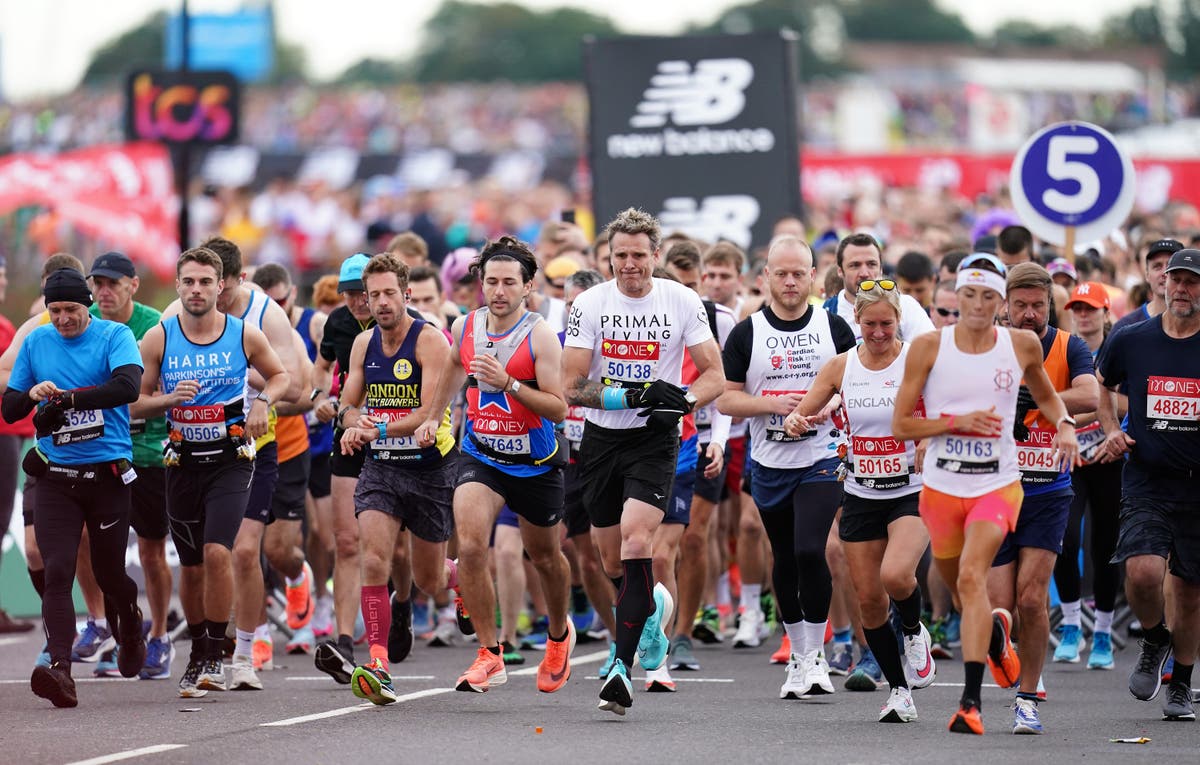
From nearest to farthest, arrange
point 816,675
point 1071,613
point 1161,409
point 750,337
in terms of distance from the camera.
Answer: point 1161,409, point 816,675, point 750,337, point 1071,613

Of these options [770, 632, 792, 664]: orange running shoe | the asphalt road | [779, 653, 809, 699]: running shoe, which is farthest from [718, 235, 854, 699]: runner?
[770, 632, 792, 664]: orange running shoe

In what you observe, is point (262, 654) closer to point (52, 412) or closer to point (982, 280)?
point (52, 412)

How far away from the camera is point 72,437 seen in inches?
440

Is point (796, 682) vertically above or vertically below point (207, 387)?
below

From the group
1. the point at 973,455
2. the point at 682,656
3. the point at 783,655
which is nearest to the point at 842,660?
the point at 783,655

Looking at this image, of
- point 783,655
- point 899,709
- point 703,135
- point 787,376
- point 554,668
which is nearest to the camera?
point 899,709

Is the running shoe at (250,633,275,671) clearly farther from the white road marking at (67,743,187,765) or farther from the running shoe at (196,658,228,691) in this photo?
the white road marking at (67,743,187,765)

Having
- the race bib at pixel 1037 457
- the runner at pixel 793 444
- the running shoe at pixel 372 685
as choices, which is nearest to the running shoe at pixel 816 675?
the runner at pixel 793 444

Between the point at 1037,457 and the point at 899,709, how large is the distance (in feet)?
4.82

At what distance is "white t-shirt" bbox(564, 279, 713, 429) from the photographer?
1059 centimetres

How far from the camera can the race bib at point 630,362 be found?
34.7 feet

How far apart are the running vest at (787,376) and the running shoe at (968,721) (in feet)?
7.11

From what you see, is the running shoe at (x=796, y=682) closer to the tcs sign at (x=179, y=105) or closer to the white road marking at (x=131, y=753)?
the white road marking at (x=131, y=753)

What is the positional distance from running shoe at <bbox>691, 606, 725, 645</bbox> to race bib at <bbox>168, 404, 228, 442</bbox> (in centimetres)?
425
